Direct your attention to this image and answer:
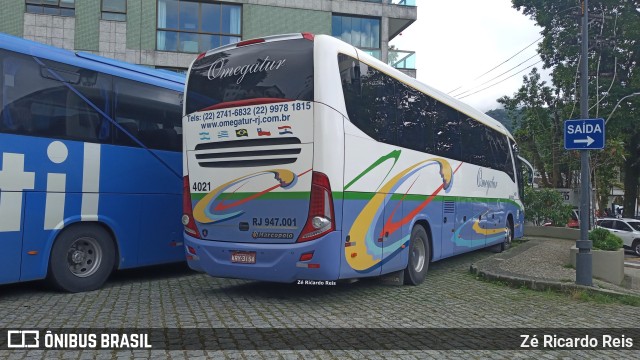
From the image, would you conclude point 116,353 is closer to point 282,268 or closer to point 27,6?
point 282,268

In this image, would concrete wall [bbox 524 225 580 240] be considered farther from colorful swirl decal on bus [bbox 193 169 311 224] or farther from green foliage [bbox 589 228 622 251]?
colorful swirl decal on bus [bbox 193 169 311 224]

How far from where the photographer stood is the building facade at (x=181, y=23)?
2267 cm

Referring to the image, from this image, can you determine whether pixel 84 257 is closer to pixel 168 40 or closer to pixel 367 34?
pixel 168 40

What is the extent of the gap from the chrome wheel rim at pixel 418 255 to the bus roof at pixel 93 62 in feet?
17.3

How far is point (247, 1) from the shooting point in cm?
2514

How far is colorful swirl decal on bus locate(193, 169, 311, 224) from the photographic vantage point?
7.46m

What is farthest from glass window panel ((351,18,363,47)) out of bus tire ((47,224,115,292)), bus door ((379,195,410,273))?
bus tire ((47,224,115,292))

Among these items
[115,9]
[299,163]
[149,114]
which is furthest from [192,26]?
[299,163]

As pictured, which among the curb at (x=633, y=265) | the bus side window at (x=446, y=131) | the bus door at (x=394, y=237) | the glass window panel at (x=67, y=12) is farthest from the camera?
the glass window panel at (x=67, y=12)

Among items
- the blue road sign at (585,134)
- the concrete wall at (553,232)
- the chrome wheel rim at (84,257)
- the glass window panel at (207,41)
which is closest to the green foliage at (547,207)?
the concrete wall at (553,232)

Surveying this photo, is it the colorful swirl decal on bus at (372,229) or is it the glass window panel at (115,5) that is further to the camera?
the glass window panel at (115,5)

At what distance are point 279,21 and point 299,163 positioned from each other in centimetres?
1962

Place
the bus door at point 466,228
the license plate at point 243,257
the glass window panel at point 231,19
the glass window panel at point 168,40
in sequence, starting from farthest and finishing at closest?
the glass window panel at point 231,19, the glass window panel at point 168,40, the bus door at point 466,228, the license plate at point 243,257

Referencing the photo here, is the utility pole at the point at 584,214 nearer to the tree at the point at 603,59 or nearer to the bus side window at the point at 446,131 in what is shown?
the bus side window at the point at 446,131
